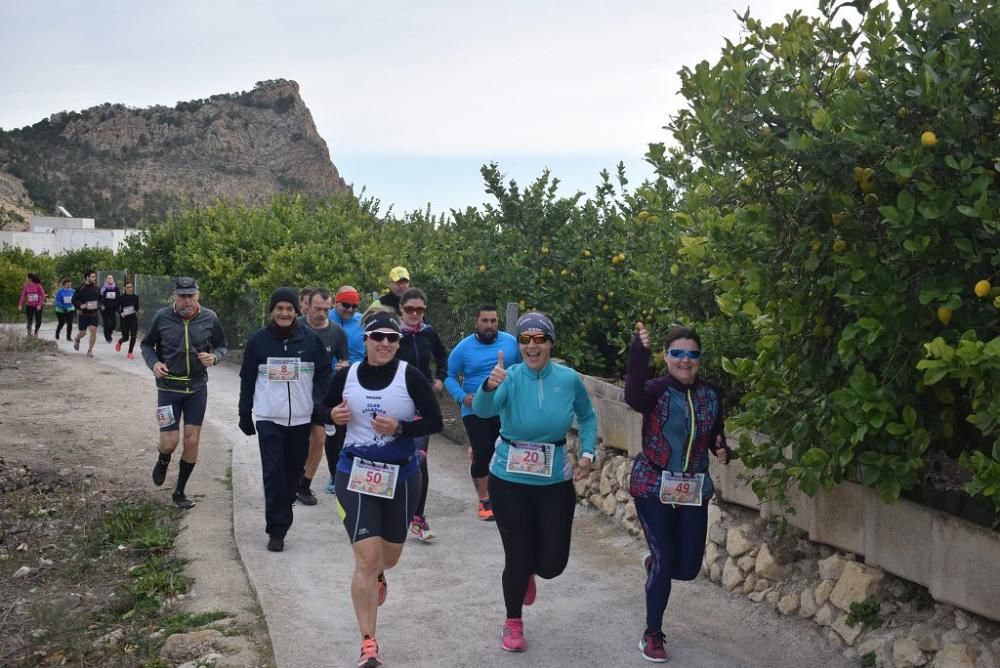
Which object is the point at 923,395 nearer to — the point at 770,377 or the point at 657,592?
the point at 770,377

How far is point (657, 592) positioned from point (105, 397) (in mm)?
13119

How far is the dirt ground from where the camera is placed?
290 inches

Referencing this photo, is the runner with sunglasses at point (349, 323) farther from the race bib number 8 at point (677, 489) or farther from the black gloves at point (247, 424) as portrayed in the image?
the race bib number 8 at point (677, 489)

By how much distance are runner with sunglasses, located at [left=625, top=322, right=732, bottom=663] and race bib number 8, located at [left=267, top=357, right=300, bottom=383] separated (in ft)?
11.2

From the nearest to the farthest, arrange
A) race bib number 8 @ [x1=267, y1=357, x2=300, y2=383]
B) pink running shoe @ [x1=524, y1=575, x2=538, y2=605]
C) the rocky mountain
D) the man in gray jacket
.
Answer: pink running shoe @ [x1=524, y1=575, x2=538, y2=605] → race bib number 8 @ [x1=267, y1=357, x2=300, y2=383] → the man in gray jacket → the rocky mountain

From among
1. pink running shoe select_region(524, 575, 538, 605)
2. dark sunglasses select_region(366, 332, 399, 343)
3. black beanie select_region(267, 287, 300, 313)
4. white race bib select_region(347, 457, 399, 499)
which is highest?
black beanie select_region(267, 287, 300, 313)

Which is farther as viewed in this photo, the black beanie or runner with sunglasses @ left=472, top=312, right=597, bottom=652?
the black beanie

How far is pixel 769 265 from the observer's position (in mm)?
5879

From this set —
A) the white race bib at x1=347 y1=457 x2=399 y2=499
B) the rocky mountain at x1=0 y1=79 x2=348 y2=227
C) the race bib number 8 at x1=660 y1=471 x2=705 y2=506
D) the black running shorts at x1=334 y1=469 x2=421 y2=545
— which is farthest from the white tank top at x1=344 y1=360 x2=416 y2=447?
the rocky mountain at x1=0 y1=79 x2=348 y2=227

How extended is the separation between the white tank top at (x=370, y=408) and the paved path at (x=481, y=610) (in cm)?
117

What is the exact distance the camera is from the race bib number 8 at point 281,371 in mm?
8773

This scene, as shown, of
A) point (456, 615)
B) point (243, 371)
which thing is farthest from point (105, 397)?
point (456, 615)

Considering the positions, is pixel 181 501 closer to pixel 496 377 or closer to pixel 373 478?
pixel 373 478

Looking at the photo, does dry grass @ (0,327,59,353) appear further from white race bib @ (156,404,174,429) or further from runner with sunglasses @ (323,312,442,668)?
runner with sunglasses @ (323,312,442,668)
